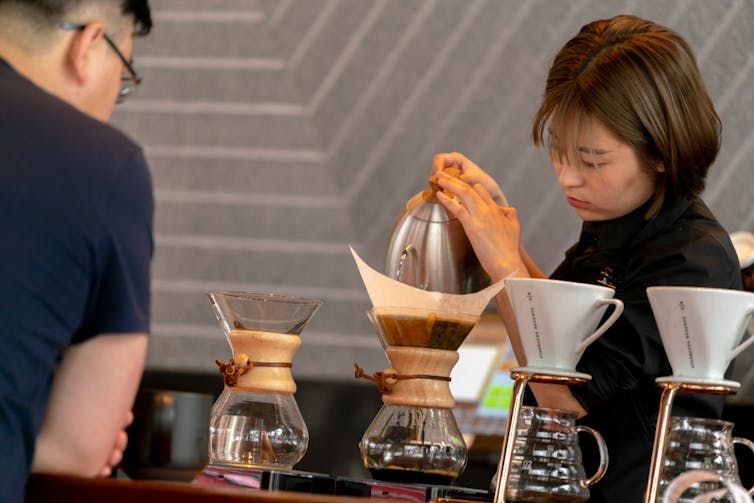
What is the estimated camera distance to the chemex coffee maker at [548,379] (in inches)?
51.1

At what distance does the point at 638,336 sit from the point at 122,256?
0.82 meters

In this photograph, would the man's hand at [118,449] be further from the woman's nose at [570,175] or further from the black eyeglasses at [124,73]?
the woman's nose at [570,175]

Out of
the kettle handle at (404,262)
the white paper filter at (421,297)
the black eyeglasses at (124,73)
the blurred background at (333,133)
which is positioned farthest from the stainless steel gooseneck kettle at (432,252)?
the blurred background at (333,133)

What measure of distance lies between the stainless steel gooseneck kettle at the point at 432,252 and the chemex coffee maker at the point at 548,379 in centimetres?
46

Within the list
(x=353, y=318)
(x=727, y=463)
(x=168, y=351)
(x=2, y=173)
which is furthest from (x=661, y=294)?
(x=168, y=351)

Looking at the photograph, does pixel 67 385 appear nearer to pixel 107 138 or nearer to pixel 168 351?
pixel 107 138

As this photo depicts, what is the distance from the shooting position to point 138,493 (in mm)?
1066

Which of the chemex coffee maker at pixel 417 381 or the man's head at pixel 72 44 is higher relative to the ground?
the man's head at pixel 72 44

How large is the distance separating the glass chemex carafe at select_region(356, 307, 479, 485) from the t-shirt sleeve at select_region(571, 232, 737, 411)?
0.20m

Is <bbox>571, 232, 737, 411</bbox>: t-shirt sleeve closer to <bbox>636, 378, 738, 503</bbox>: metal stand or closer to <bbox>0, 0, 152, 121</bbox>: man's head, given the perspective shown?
<bbox>636, 378, 738, 503</bbox>: metal stand

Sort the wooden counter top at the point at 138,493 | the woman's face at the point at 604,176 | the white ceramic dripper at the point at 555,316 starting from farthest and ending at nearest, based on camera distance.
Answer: the woman's face at the point at 604,176 → the white ceramic dripper at the point at 555,316 → the wooden counter top at the point at 138,493

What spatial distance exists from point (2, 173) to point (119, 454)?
13.2 inches

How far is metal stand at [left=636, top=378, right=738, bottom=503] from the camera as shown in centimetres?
122

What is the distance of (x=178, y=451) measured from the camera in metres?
1.23
